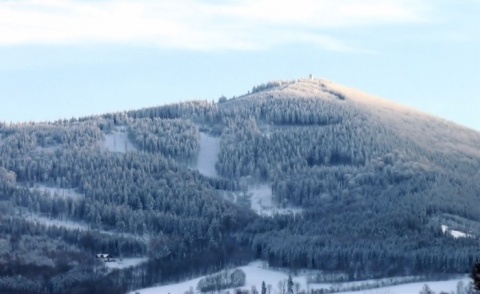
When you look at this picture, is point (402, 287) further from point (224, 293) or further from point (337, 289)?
point (224, 293)

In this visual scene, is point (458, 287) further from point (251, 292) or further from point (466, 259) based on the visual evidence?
point (251, 292)

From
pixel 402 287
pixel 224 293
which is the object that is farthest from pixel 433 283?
pixel 224 293

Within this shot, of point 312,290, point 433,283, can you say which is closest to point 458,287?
point 433,283

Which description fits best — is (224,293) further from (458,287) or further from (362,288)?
(458,287)

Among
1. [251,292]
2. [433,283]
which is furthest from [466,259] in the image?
[251,292]
